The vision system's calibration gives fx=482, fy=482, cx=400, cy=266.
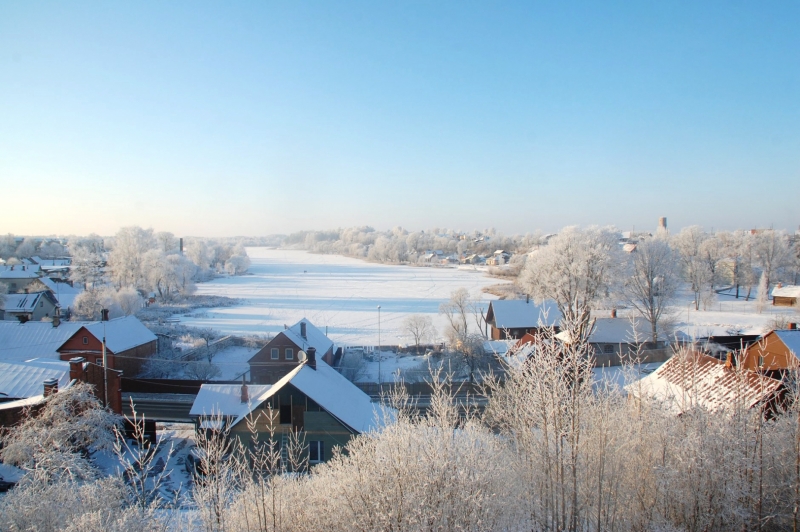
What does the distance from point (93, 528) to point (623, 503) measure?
6.88 m

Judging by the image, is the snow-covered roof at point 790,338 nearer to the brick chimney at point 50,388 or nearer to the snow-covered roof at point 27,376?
the brick chimney at point 50,388

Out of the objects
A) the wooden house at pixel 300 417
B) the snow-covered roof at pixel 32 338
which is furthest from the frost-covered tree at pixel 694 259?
the snow-covered roof at pixel 32 338

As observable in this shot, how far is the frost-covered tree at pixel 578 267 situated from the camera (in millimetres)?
26953

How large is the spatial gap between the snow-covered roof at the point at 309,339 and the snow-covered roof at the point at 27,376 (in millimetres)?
9359

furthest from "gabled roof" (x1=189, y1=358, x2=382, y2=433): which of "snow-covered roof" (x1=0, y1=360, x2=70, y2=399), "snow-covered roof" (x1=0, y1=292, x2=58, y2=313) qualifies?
"snow-covered roof" (x1=0, y1=292, x2=58, y2=313)

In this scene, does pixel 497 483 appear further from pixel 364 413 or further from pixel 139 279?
pixel 139 279

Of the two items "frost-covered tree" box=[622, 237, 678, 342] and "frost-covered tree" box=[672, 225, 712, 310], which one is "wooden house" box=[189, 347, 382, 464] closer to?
"frost-covered tree" box=[622, 237, 678, 342]

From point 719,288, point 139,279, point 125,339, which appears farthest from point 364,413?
point 719,288

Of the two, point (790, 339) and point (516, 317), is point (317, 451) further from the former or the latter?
point (516, 317)

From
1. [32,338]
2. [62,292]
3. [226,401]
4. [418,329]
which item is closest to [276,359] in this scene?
[226,401]

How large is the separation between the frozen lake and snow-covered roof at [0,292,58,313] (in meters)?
11.0

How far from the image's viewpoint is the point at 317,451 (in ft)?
46.9

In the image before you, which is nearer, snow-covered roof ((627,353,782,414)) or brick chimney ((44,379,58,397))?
snow-covered roof ((627,353,782,414))

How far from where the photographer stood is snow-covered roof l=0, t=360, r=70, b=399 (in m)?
16.0
